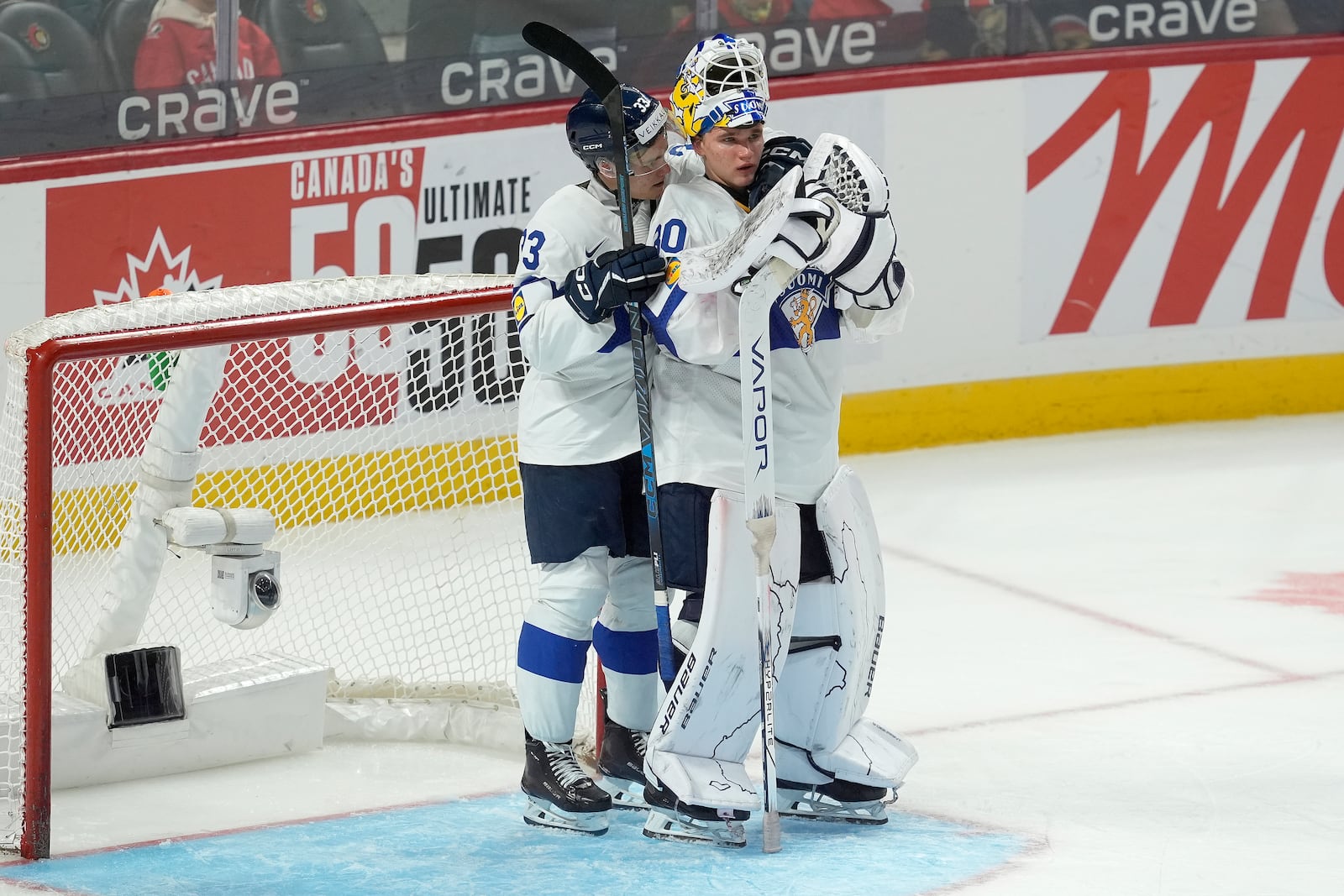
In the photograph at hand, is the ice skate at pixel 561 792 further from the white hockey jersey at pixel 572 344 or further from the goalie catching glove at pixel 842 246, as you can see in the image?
the goalie catching glove at pixel 842 246

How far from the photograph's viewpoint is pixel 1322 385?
713 cm

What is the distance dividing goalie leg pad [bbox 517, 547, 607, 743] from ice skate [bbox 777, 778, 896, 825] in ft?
1.30

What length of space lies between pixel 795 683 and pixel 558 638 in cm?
39

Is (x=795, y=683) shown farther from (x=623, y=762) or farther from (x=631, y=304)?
(x=631, y=304)

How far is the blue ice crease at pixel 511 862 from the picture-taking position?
10.7 ft

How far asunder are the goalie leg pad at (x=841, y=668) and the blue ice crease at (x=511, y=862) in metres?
0.11

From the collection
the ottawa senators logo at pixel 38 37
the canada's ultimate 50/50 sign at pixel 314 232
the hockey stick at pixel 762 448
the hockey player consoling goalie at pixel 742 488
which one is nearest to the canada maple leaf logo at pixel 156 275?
the canada's ultimate 50/50 sign at pixel 314 232

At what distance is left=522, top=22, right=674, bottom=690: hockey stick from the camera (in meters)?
3.24

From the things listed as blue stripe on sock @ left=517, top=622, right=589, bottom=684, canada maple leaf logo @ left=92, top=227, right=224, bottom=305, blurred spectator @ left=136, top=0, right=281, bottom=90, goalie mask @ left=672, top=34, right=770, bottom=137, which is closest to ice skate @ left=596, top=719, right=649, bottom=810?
blue stripe on sock @ left=517, top=622, right=589, bottom=684

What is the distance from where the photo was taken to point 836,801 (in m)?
3.55

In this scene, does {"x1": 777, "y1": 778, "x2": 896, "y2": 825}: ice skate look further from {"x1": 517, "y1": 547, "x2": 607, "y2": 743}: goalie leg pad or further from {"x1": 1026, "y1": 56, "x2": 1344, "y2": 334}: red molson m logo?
{"x1": 1026, "y1": 56, "x2": 1344, "y2": 334}: red molson m logo

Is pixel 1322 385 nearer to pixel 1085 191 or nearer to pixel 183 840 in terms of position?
pixel 1085 191

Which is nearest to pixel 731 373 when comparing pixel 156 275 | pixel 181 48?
pixel 156 275

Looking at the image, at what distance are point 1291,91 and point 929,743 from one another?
359cm
